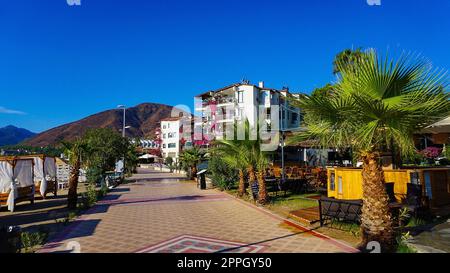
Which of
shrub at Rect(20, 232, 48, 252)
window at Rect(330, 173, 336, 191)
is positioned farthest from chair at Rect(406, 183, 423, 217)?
shrub at Rect(20, 232, 48, 252)

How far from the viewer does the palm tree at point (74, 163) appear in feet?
45.6

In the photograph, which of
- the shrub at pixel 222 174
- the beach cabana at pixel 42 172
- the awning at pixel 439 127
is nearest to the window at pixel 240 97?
the shrub at pixel 222 174

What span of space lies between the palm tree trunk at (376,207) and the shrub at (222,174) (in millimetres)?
14904

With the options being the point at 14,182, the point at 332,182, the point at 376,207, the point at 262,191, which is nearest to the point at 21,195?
the point at 14,182

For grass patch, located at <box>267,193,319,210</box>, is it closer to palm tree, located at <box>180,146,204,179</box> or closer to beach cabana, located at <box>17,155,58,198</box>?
beach cabana, located at <box>17,155,58,198</box>

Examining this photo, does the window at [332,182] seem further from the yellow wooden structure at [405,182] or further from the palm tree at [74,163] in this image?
the palm tree at [74,163]

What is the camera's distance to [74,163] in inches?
580

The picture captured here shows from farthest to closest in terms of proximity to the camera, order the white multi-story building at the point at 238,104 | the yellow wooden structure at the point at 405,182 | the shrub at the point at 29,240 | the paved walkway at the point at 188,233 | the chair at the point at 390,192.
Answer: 1. the white multi-story building at the point at 238,104
2. the yellow wooden structure at the point at 405,182
3. the chair at the point at 390,192
4. the shrub at the point at 29,240
5. the paved walkway at the point at 188,233

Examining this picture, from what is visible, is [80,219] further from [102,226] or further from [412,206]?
[412,206]

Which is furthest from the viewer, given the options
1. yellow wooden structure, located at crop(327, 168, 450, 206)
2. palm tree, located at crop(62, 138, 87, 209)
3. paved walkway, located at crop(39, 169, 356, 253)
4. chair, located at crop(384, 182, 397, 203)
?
palm tree, located at crop(62, 138, 87, 209)

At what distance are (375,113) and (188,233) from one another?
5.54m

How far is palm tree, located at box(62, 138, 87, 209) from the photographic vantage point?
13.9 meters

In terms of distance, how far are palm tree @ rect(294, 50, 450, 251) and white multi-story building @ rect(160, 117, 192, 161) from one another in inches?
3035
